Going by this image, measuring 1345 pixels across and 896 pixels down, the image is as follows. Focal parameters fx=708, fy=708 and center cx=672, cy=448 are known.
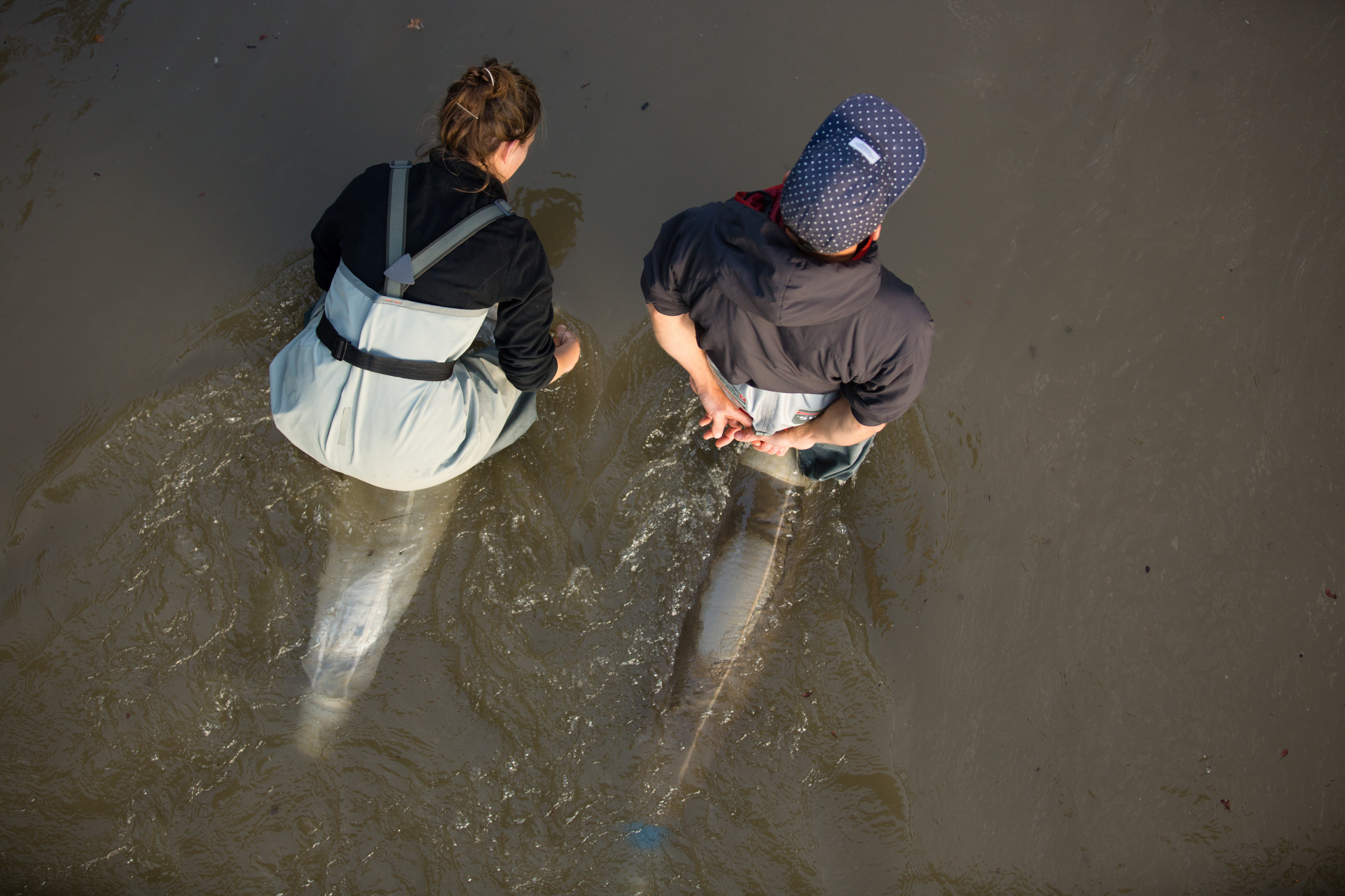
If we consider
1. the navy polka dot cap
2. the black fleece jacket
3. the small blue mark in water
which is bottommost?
the small blue mark in water

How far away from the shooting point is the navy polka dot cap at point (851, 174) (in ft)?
4.39

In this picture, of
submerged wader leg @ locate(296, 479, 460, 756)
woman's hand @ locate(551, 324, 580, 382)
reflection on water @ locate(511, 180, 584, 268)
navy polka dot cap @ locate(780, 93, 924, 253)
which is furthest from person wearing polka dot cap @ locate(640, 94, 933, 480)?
submerged wader leg @ locate(296, 479, 460, 756)

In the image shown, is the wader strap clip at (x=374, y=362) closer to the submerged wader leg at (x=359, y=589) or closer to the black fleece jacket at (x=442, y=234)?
the black fleece jacket at (x=442, y=234)

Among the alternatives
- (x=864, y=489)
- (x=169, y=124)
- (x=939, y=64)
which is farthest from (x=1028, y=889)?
(x=169, y=124)

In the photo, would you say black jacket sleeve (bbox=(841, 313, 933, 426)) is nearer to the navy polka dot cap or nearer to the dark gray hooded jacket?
the dark gray hooded jacket

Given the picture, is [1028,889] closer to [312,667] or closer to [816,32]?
[312,667]

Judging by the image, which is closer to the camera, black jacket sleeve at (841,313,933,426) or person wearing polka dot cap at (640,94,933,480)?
person wearing polka dot cap at (640,94,933,480)

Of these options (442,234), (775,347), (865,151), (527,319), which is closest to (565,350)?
(527,319)

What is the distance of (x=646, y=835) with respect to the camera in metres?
2.55

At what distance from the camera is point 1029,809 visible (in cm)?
269

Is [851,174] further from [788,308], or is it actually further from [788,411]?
[788,411]

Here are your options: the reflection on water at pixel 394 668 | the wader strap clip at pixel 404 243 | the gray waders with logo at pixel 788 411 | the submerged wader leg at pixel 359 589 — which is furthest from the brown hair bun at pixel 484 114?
the submerged wader leg at pixel 359 589

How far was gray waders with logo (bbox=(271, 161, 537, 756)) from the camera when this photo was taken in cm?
194

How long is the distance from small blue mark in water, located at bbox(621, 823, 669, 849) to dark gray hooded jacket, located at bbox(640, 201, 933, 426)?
1695 mm
